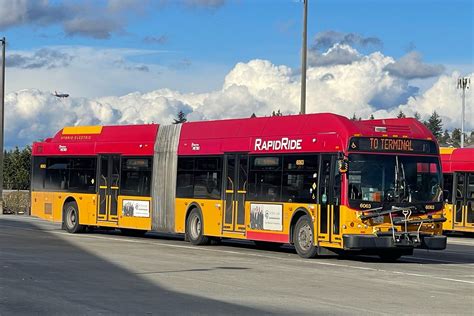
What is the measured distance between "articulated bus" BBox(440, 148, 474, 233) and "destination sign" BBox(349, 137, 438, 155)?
13.6 meters

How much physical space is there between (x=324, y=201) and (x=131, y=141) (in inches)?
392

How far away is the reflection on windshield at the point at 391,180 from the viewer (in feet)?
69.3

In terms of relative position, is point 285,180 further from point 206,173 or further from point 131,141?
point 131,141

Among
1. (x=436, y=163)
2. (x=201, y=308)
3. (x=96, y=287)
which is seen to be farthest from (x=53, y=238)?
(x=201, y=308)

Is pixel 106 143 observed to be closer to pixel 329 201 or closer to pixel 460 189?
pixel 329 201

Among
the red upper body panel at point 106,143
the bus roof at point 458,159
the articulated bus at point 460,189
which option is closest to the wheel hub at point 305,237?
the red upper body panel at point 106,143

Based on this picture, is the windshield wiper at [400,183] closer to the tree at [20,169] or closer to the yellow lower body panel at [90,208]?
the yellow lower body panel at [90,208]

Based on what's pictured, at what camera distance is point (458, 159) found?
36062 millimetres

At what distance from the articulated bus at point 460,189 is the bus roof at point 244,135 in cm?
1216

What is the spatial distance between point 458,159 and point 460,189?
3.68ft

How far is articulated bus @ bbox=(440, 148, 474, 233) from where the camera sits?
3553 cm

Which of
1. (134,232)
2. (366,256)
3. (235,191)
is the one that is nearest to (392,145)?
(366,256)

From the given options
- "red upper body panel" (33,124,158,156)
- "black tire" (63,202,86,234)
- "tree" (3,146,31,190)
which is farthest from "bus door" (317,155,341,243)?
"tree" (3,146,31,190)

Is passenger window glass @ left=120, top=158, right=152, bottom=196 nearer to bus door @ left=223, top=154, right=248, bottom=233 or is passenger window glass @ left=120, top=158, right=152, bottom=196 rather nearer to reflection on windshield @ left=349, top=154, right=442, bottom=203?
bus door @ left=223, top=154, right=248, bottom=233
